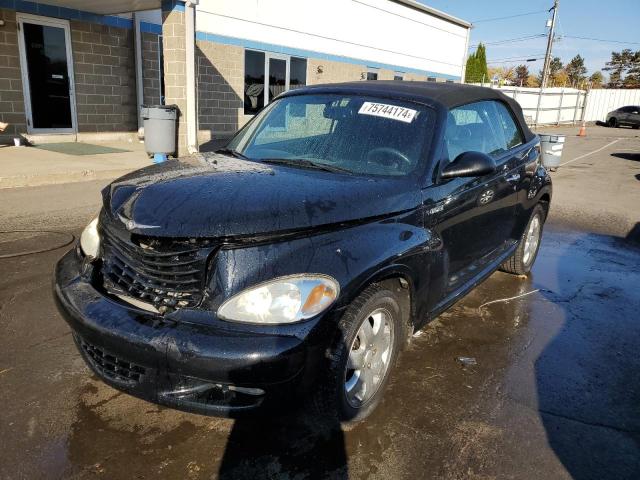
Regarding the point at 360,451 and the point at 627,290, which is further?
the point at 627,290

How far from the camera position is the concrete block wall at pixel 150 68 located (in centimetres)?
1366

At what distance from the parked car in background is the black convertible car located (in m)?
40.0

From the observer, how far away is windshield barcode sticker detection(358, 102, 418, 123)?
11.1 ft

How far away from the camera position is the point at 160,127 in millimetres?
10648

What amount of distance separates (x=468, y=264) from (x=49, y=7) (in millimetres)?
12115

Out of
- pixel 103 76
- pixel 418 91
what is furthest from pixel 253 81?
pixel 418 91

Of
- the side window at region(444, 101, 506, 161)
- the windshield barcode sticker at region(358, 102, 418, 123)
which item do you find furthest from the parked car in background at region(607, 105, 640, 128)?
the windshield barcode sticker at region(358, 102, 418, 123)

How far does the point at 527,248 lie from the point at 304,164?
9.99 ft

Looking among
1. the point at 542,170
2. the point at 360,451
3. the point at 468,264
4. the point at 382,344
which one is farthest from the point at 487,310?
the point at 360,451

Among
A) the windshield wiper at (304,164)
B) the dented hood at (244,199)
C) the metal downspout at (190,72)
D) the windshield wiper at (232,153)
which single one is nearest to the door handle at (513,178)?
the dented hood at (244,199)

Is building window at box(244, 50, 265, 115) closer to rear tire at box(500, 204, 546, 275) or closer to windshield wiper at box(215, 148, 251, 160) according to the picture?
rear tire at box(500, 204, 546, 275)

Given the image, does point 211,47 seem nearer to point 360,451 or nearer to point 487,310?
point 487,310

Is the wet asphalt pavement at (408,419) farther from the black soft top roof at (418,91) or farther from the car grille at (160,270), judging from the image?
the black soft top roof at (418,91)

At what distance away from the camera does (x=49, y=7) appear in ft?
38.3
